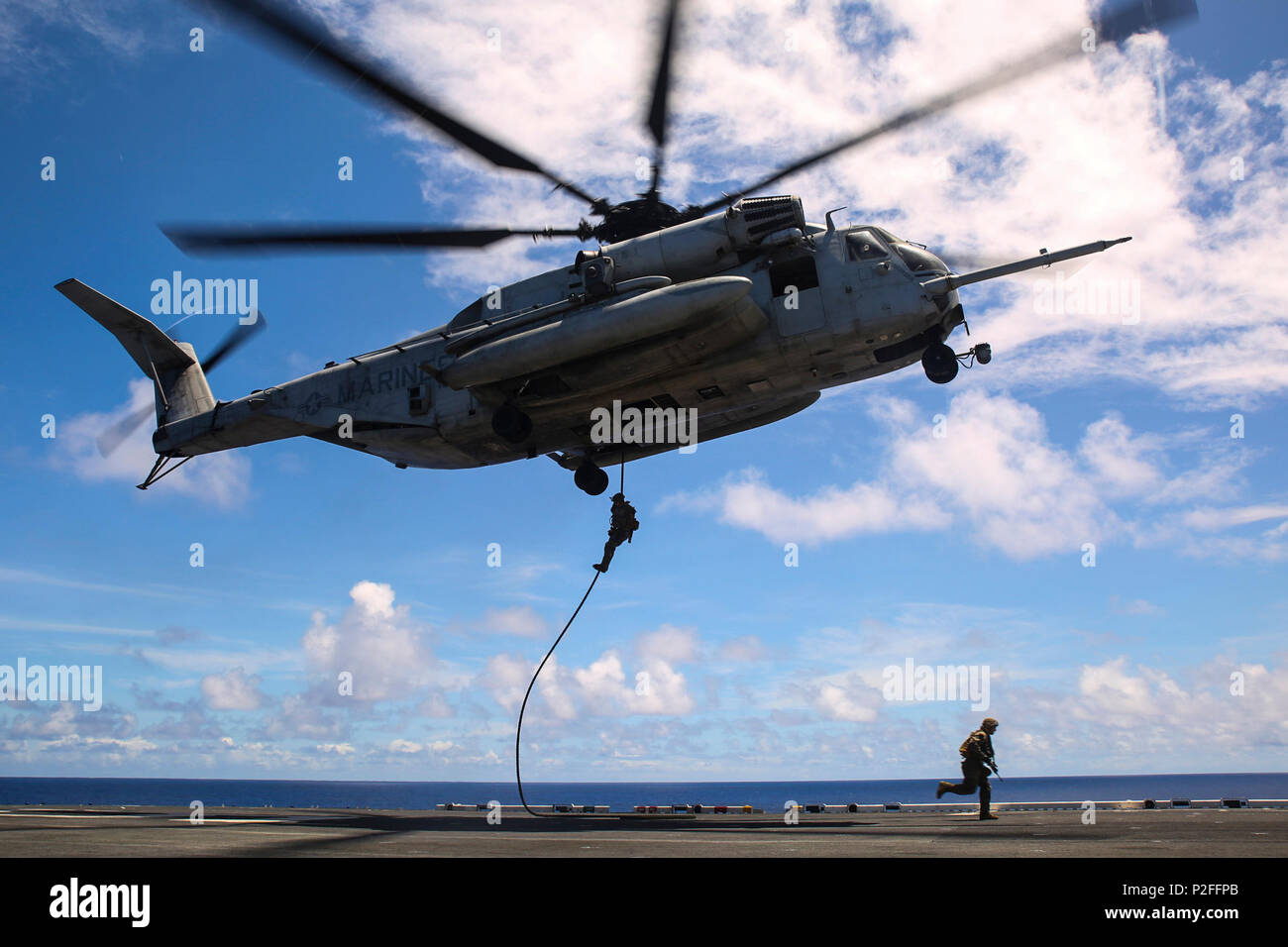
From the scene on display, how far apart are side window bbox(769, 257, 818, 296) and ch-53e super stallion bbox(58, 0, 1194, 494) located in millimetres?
34

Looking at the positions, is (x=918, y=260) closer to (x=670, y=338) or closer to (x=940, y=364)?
(x=940, y=364)

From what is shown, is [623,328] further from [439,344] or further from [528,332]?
[439,344]

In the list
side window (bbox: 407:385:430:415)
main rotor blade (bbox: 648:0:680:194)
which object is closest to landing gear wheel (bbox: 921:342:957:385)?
main rotor blade (bbox: 648:0:680:194)

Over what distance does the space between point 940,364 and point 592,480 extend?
8293 mm

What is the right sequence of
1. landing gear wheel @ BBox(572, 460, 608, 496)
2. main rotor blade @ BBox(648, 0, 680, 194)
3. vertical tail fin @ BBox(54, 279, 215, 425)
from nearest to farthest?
main rotor blade @ BBox(648, 0, 680, 194) < landing gear wheel @ BBox(572, 460, 608, 496) < vertical tail fin @ BBox(54, 279, 215, 425)

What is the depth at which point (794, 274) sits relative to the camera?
61.7 ft

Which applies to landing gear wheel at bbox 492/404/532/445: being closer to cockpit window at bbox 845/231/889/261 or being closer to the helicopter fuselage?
the helicopter fuselage

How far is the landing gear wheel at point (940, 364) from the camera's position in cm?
1869

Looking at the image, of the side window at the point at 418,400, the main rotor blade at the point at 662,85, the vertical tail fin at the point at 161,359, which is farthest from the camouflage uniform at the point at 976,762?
the vertical tail fin at the point at 161,359

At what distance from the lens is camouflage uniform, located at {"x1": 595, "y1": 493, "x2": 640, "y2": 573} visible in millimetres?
20312

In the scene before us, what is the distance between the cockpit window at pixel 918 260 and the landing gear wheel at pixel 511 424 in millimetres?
8199

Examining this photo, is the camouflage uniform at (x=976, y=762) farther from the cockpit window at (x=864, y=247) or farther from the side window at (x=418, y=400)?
→ the side window at (x=418, y=400)

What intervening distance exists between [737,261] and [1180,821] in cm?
1220
